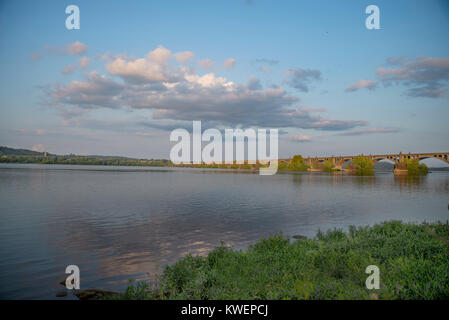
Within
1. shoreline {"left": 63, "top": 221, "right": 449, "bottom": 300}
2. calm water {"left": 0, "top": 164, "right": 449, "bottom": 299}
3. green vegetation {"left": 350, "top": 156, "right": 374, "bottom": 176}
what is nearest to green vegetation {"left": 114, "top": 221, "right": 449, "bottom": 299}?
shoreline {"left": 63, "top": 221, "right": 449, "bottom": 300}

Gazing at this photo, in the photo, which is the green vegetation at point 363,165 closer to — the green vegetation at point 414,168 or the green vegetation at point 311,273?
the green vegetation at point 414,168

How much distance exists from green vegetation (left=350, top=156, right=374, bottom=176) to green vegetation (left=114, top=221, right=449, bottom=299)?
15995 cm

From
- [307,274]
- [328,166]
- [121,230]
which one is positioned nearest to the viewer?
[307,274]

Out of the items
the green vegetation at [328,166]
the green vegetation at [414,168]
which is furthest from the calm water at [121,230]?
the green vegetation at [328,166]

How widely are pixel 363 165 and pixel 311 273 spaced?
168880mm

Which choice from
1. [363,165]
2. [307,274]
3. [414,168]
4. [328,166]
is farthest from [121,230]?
[328,166]

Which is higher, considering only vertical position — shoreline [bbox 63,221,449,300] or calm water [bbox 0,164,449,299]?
shoreline [bbox 63,221,449,300]

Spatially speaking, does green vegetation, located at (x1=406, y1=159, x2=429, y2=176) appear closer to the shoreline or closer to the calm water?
the calm water

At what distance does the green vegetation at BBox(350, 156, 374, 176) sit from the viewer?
156 meters

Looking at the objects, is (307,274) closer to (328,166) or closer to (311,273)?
(311,273)

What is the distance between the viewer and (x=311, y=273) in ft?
31.2

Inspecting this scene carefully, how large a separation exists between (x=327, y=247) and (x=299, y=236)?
5168 millimetres

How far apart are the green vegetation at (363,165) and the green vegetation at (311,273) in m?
160
